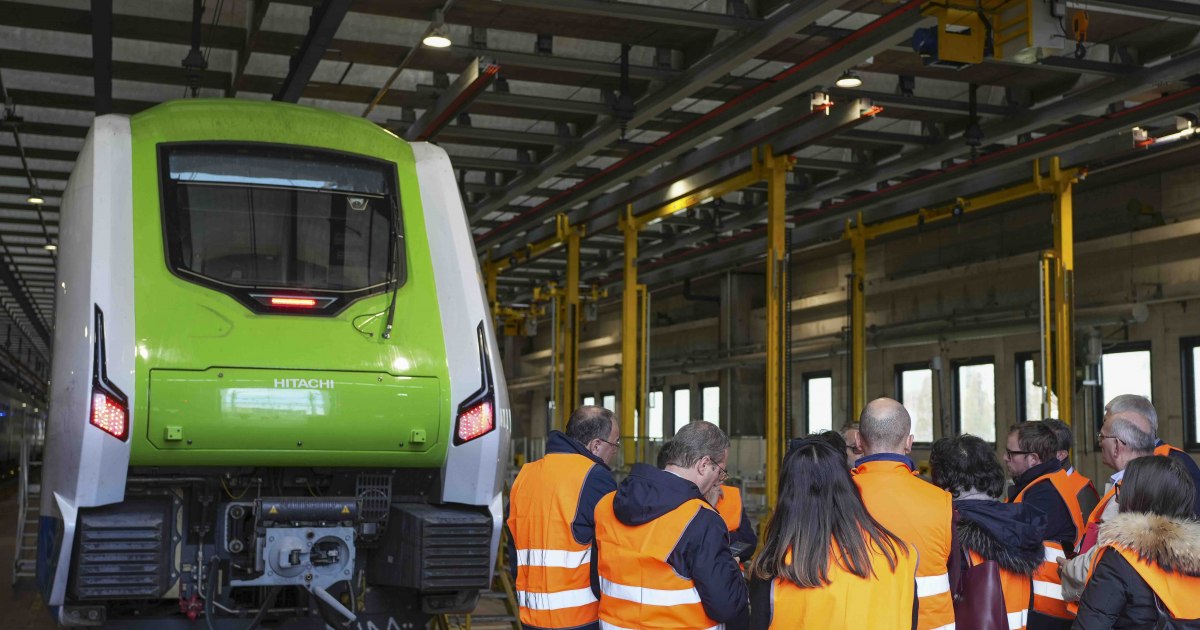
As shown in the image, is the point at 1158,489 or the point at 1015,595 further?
the point at 1015,595

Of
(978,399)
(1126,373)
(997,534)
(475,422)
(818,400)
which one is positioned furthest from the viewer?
(818,400)

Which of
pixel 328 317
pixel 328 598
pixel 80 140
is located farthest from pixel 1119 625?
pixel 80 140

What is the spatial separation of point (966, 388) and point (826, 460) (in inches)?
708

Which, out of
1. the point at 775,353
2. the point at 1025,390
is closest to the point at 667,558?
the point at 775,353

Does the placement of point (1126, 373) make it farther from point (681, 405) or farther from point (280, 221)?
point (681, 405)

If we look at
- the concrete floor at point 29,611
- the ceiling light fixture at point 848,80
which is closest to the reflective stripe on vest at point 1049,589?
the concrete floor at point 29,611

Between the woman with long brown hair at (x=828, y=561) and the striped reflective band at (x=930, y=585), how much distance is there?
0.53 metres

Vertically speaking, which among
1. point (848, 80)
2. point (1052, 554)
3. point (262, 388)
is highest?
point (848, 80)

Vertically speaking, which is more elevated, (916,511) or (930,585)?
(916,511)

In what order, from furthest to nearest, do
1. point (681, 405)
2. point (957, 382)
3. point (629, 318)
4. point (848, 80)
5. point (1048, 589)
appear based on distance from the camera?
point (681, 405) < point (957, 382) < point (629, 318) < point (848, 80) < point (1048, 589)

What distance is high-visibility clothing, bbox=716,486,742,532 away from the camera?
18.1 feet

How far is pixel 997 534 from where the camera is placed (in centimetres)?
462

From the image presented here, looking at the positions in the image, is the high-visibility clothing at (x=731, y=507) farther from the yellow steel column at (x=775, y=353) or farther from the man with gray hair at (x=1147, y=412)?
the yellow steel column at (x=775, y=353)

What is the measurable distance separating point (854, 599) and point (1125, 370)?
15.7 meters
